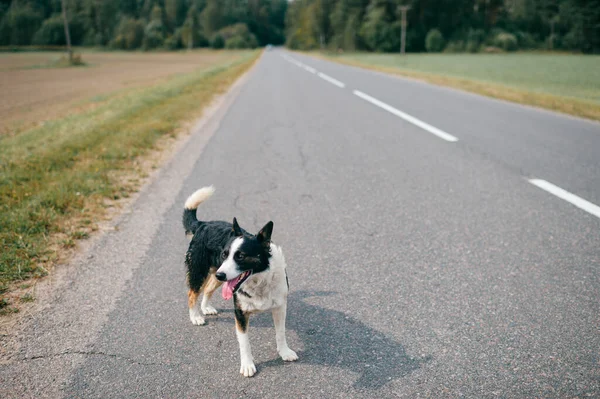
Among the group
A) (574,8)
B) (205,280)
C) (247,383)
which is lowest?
(247,383)

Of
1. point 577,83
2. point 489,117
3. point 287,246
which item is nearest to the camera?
point 287,246

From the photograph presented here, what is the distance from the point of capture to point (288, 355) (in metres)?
2.77

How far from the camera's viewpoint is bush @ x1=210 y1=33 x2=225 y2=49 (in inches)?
5340

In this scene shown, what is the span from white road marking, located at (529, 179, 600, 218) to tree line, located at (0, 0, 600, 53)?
7397 centimetres

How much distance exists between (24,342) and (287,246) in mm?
2231

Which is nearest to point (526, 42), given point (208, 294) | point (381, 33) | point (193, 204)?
point (381, 33)

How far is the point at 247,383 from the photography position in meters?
2.56

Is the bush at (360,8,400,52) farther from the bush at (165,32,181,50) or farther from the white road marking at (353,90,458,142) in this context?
the white road marking at (353,90,458,142)

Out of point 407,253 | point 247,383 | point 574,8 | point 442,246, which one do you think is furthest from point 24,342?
point 574,8

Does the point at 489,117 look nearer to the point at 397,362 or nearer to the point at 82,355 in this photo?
the point at 397,362

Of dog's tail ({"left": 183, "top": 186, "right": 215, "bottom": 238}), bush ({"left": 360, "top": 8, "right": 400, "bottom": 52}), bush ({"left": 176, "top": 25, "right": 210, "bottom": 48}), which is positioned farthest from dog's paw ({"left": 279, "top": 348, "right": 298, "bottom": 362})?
bush ({"left": 176, "top": 25, "right": 210, "bottom": 48})

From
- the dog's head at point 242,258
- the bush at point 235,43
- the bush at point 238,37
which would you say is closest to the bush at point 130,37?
the bush at point 238,37

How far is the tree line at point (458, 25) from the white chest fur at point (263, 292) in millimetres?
82096

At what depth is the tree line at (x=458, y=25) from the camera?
79.9 meters
